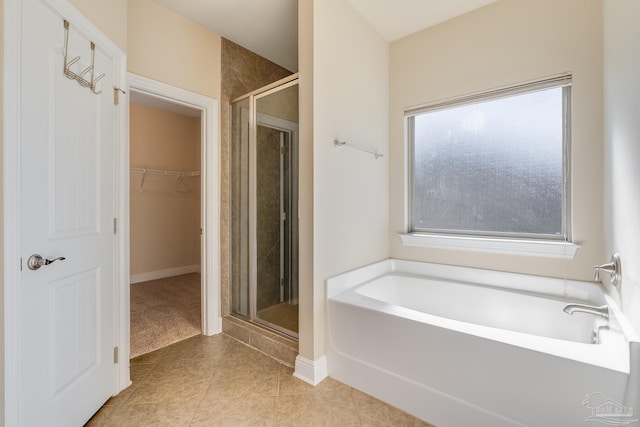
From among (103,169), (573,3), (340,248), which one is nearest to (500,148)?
(573,3)

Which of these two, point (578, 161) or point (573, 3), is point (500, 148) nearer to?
point (578, 161)

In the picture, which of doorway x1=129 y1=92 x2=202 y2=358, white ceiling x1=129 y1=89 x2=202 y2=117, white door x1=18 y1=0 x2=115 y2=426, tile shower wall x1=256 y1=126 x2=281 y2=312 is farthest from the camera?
doorway x1=129 y1=92 x2=202 y2=358

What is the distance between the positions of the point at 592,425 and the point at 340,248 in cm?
145

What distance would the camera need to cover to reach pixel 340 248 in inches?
82.4

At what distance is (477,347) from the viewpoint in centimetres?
135

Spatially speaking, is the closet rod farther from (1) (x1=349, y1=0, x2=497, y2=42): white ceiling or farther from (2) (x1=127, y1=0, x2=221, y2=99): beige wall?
(1) (x1=349, y1=0, x2=497, y2=42): white ceiling

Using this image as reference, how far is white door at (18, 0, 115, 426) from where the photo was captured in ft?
3.82

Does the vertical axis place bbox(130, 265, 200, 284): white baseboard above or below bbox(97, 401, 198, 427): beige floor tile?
above

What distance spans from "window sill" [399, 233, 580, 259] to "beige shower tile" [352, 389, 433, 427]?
1309mm

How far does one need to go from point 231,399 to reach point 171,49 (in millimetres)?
2575

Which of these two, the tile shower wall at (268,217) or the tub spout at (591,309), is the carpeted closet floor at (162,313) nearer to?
the tile shower wall at (268,217)

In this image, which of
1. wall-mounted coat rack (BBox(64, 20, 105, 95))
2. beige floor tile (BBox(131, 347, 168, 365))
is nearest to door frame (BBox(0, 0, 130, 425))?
wall-mounted coat rack (BBox(64, 20, 105, 95))

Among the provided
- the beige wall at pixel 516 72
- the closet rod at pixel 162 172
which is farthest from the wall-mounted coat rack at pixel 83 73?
the closet rod at pixel 162 172

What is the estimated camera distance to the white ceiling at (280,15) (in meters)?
2.19
